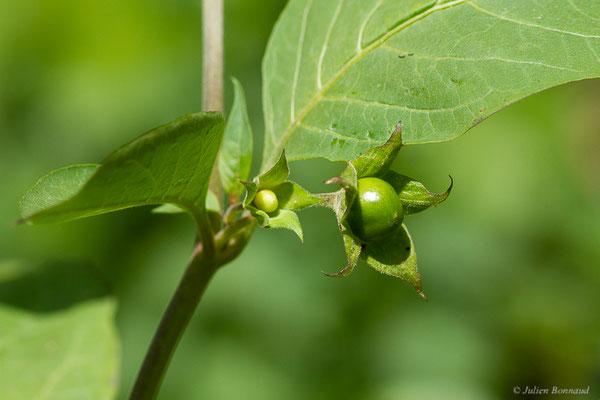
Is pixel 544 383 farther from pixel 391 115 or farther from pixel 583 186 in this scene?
pixel 391 115

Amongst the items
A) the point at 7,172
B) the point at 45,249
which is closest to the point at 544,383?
the point at 45,249

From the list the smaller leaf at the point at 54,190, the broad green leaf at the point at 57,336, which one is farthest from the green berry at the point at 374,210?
the broad green leaf at the point at 57,336

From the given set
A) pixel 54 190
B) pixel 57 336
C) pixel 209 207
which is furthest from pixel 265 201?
pixel 57 336

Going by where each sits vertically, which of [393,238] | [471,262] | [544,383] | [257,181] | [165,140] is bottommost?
[544,383]

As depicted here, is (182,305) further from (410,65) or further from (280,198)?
(410,65)

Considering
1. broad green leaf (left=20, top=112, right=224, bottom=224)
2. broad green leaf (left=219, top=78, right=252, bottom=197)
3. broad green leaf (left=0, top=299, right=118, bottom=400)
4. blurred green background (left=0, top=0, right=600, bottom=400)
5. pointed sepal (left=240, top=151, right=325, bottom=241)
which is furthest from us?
blurred green background (left=0, top=0, right=600, bottom=400)

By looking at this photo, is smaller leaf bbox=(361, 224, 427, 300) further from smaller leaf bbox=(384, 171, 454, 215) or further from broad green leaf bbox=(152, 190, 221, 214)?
broad green leaf bbox=(152, 190, 221, 214)

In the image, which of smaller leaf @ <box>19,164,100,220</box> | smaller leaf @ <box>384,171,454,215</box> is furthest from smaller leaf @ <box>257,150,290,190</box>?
smaller leaf @ <box>19,164,100,220</box>
